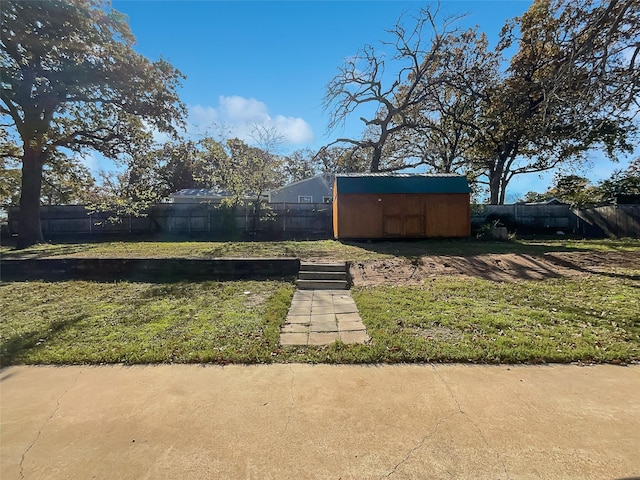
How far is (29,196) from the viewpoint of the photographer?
12.4 metres

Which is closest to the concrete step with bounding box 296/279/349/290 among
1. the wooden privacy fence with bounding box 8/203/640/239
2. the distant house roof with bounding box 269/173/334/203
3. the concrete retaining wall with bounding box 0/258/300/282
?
the concrete retaining wall with bounding box 0/258/300/282

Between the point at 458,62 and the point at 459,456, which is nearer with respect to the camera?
the point at 459,456

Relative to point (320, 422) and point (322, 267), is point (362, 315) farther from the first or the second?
point (322, 267)

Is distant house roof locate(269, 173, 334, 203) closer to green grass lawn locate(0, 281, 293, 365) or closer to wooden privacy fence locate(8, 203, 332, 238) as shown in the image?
wooden privacy fence locate(8, 203, 332, 238)

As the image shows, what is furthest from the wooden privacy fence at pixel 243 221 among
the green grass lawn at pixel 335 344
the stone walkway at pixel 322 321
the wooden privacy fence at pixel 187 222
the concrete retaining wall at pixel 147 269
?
the stone walkway at pixel 322 321

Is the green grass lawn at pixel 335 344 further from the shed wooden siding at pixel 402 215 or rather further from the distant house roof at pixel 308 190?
the distant house roof at pixel 308 190

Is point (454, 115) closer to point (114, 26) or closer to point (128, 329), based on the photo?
point (114, 26)

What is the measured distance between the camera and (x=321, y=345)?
3.58 meters

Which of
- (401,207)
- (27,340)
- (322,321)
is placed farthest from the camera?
(401,207)

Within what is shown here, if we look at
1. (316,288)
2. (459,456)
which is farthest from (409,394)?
(316,288)

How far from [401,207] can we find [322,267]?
583 centimetres

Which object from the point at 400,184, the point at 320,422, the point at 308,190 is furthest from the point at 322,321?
the point at 308,190

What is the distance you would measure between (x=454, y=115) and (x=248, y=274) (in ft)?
54.7

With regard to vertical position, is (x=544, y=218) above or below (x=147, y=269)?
above
